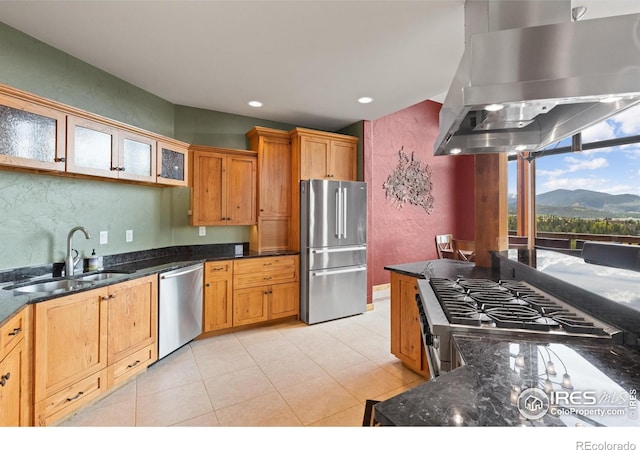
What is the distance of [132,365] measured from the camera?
92.6 inches

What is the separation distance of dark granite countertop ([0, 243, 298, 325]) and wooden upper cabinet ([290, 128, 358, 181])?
1128mm

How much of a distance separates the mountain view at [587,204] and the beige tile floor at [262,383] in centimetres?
391

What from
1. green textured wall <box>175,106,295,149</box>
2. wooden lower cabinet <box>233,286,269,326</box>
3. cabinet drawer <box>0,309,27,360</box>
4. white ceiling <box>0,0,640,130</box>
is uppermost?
white ceiling <box>0,0,640,130</box>

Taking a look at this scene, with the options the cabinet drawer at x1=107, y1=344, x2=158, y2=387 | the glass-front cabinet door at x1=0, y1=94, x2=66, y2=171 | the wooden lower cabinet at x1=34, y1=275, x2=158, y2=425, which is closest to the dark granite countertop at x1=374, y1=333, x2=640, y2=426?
the wooden lower cabinet at x1=34, y1=275, x2=158, y2=425

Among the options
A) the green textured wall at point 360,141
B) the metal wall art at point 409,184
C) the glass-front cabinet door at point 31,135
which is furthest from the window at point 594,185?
the glass-front cabinet door at point 31,135

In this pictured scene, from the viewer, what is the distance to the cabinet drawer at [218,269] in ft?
10.5

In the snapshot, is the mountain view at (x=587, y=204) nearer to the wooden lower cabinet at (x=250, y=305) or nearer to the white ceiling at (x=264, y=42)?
the white ceiling at (x=264, y=42)

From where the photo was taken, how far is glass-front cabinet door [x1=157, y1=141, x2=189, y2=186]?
9.55 feet

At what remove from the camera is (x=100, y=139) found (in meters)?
2.35

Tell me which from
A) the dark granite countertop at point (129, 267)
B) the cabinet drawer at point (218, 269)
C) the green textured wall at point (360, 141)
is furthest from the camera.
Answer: the green textured wall at point (360, 141)

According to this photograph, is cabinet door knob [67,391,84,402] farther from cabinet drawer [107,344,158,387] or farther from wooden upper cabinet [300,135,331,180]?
wooden upper cabinet [300,135,331,180]

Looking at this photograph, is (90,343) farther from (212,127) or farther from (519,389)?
(212,127)

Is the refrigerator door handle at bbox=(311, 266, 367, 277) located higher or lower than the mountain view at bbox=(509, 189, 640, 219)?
lower
